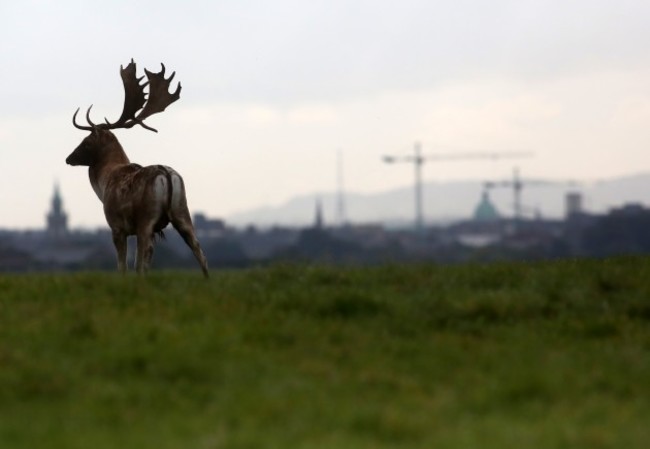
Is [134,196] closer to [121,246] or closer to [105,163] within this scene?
[121,246]

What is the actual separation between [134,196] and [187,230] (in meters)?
0.79

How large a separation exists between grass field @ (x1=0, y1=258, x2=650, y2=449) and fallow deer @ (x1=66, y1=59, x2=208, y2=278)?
2035 mm

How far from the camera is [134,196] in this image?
69.2 feet

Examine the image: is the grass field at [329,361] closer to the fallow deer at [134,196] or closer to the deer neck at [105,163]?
the fallow deer at [134,196]

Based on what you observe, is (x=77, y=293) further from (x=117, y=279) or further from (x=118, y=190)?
(x=118, y=190)

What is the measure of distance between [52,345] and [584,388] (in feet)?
14.7

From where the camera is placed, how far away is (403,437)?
40.4ft

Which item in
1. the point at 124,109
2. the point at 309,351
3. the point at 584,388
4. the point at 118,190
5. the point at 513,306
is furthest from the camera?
the point at 124,109

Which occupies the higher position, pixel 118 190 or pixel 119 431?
pixel 118 190

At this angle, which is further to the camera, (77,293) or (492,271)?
(492,271)

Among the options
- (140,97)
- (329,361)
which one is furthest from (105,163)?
(329,361)

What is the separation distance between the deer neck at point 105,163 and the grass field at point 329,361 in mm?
3676

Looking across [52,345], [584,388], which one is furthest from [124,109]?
[584,388]

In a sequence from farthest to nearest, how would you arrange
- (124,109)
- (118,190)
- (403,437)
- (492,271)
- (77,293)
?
(124,109)
(118,190)
(492,271)
(77,293)
(403,437)
